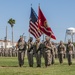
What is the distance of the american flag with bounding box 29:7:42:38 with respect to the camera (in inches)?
1144

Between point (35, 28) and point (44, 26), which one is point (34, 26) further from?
point (44, 26)

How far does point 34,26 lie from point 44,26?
2.48ft

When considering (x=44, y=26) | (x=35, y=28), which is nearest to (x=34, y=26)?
(x=35, y=28)

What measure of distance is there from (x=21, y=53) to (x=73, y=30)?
63.9 metres

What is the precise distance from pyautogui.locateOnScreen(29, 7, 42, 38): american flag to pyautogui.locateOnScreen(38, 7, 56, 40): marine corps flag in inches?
11.6

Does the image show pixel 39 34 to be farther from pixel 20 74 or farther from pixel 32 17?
pixel 20 74

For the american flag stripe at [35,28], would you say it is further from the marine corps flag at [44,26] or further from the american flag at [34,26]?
the marine corps flag at [44,26]

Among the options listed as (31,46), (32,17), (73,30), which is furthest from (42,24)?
(73,30)

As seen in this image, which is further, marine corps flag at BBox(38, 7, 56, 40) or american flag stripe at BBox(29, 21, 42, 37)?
american flag stripe at BBox(29, 21, 42, 37)

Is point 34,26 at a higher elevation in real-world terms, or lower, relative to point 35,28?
higher

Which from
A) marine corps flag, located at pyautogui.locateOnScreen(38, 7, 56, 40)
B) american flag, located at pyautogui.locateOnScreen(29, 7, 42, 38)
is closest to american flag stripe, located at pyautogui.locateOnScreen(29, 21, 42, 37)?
american flag, located at pyautogui.locateOnScreen(29, 7, 42, 38)

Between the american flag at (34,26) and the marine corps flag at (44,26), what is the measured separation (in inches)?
11.6

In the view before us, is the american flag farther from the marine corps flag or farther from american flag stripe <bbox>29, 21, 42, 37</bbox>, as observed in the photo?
the marine corps flag

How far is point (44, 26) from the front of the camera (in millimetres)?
29516
